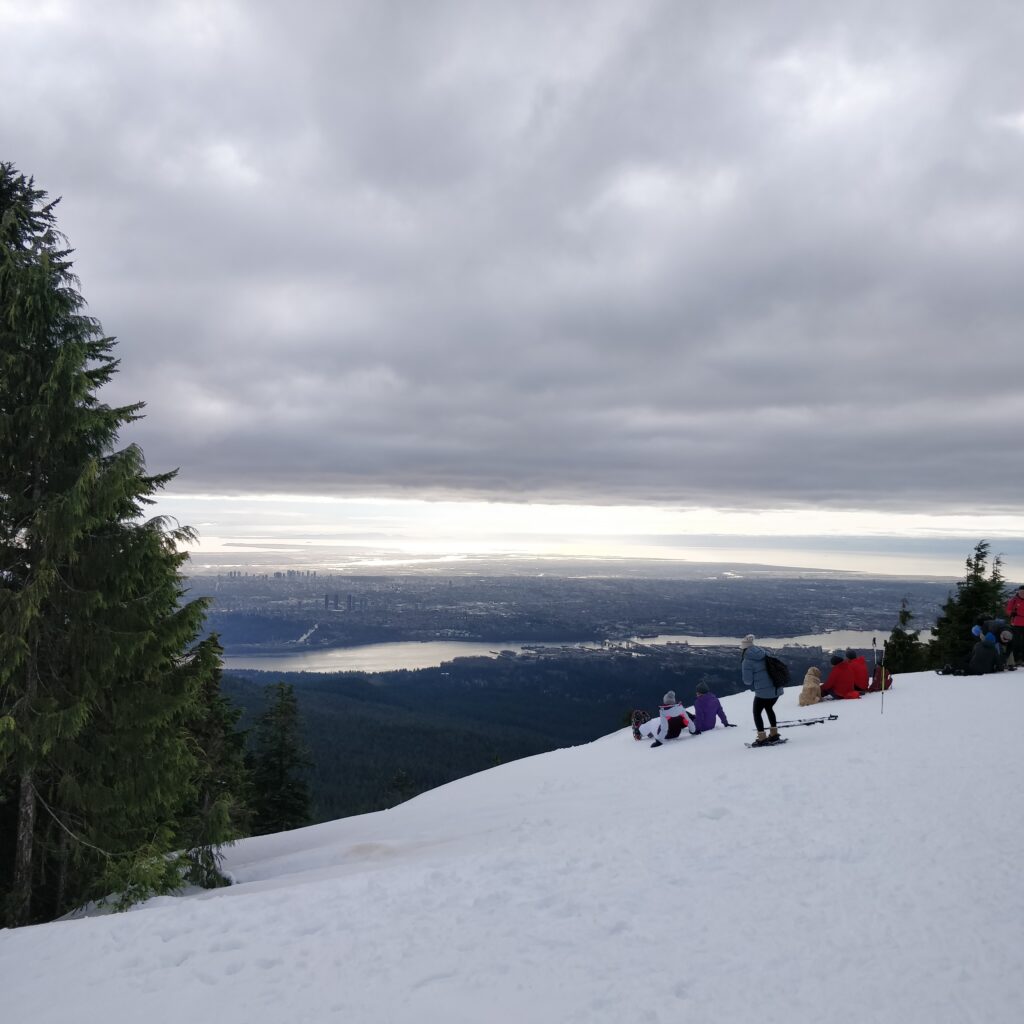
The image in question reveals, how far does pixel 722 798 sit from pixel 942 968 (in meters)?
4.31

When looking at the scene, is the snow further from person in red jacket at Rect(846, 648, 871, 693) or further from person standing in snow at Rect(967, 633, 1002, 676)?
person standing in snow at Rect(967, 633, 1002, 676)

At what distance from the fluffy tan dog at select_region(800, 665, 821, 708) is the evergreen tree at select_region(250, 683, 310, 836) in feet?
70.7

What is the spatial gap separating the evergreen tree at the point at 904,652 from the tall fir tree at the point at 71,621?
121ft

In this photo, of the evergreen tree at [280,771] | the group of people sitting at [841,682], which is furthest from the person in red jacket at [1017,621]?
the evergreen tree at [280,771]

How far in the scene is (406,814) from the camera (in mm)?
13562

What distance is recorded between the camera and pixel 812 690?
621 inches

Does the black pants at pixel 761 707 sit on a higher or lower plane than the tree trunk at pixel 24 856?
higher

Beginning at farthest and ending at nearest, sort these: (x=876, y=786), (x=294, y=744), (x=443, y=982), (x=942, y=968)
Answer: (x=294, y=744) → (x=876, y=786) → (x=443, y=982) → (x=942, y=968)

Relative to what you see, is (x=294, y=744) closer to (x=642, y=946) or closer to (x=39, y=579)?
(x=39, y=579)

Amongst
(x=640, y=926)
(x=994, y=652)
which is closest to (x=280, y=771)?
(x=994, y=652)

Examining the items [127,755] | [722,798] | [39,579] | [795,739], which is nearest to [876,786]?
[722,798]

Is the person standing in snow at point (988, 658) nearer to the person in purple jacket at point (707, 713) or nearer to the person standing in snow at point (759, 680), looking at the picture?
the person in purple jacket at point (707, 713)

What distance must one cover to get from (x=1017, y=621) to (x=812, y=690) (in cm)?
564

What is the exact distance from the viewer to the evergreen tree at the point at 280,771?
2872 cm
